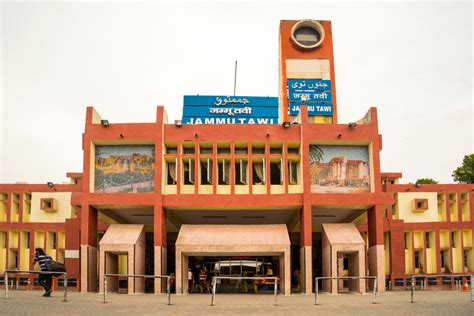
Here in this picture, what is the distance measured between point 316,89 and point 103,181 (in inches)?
814

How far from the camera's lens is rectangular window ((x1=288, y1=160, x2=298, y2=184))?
39625 mm

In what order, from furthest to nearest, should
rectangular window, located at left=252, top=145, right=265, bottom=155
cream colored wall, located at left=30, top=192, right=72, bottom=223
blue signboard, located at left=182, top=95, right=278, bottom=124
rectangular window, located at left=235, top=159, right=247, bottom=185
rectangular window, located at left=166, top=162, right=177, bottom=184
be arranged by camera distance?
cream colored wall, located at left=30, top=192, right=72, bottom=223 → blue signboard, located at left=182, top=95, right=278, bottom=124 → rectangular window, located at left=252, top=145, right=265, bottom=155 → rectangular window, located at left=166, top=162, right=177, bottom=184 → rectangular window, located at left=235, top=159, right=247, bottom=185

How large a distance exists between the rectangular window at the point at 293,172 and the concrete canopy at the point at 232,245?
3128mm

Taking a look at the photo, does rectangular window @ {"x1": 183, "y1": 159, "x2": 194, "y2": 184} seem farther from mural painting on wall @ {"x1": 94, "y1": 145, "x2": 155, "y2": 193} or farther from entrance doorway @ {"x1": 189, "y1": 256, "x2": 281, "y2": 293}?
entrance doorway @ {"x1": 189, "y1": 256, "x2": 281, "y2": 293}

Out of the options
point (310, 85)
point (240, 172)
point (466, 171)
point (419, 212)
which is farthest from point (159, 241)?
point (466, 171)

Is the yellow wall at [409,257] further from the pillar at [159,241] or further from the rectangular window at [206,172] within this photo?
the pillar at [159,241]

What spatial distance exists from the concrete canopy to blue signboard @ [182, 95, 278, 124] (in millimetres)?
12524

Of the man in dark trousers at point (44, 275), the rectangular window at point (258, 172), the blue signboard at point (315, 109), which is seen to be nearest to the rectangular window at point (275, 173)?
the rectangular window at point (258, 172)

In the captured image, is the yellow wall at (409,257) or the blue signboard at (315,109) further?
the yellow wall at (409,257)

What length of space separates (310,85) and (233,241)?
18.9 metres

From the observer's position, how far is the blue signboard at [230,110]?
49094 millimetres

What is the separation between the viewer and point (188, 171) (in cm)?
3988

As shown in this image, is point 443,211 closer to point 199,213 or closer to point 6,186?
point 199,213

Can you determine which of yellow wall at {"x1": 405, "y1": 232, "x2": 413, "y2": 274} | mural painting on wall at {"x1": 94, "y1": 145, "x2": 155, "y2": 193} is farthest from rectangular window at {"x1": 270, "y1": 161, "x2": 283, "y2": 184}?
yellow wall at {"x1": 405, "y1": 232, "x2": 413, "y2": 274}
